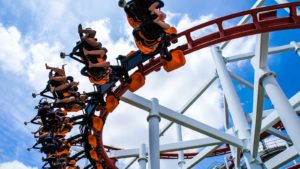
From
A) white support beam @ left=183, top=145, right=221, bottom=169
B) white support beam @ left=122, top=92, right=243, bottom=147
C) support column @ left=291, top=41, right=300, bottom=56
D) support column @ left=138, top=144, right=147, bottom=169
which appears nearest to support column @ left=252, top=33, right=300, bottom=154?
white support beam @ left=122, top=92, right=243, bottom=147

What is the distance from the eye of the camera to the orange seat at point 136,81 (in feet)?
16.4

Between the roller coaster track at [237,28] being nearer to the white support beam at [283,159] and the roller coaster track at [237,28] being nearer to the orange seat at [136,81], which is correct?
the orange seat at [136,81]

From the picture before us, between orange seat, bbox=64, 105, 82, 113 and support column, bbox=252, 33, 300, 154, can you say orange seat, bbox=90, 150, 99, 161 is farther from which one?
support column, bbox=252, 33, 300, 154

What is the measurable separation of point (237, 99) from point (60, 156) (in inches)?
167

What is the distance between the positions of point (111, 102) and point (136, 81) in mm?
630

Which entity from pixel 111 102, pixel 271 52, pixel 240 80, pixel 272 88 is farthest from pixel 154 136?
pixel 271 52

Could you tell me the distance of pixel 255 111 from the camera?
4.72 metres

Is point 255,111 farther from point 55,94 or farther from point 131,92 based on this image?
point 55,94

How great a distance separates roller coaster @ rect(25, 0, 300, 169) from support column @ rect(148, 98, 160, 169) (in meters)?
0.02

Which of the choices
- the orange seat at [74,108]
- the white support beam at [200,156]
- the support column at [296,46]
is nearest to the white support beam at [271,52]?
the support column at [296,46]

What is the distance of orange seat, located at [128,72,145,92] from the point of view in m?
5.01

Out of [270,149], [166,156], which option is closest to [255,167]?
[166,156]

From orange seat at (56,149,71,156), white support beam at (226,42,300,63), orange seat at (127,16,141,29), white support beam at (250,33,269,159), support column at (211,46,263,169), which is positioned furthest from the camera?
white support beam at (226,42,300,63)

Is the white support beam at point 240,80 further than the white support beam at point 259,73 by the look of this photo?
Yes
